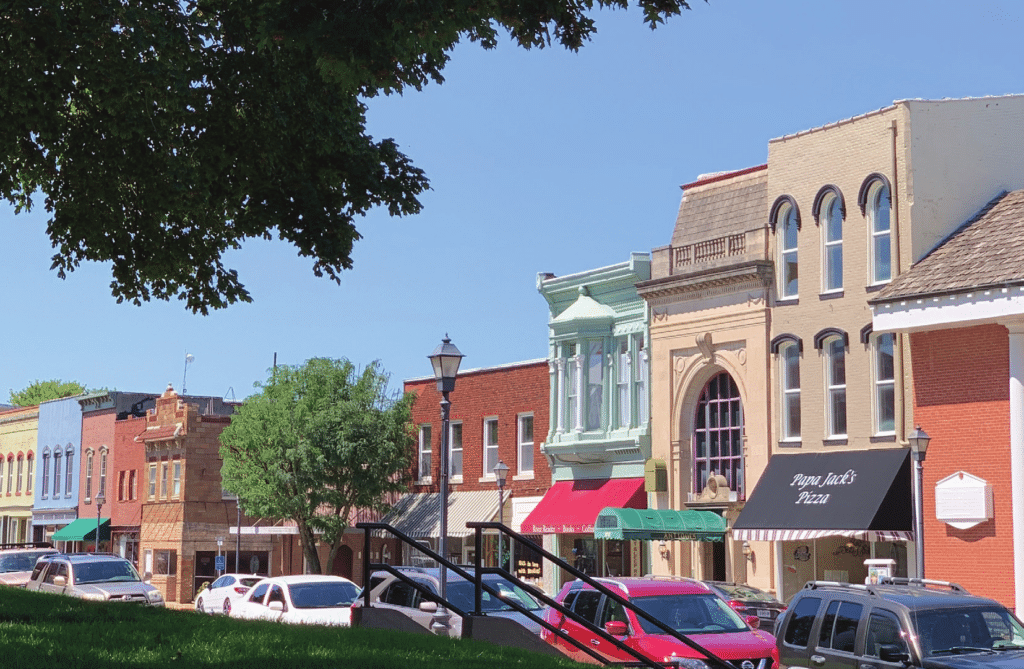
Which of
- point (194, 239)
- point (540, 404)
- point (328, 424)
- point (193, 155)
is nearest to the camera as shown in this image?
point (193, 155)

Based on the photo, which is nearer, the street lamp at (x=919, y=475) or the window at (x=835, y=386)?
the street lamp at (x=919, y=475)

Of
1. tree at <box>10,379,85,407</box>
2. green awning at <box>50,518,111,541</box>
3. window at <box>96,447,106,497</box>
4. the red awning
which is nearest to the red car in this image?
the red awning

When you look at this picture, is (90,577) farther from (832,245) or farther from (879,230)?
(879,230)

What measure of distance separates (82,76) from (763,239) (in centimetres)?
2459

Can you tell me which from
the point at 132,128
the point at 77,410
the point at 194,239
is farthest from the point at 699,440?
the point at 77,410

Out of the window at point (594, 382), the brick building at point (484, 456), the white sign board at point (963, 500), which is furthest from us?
the brick building at point (484, 456)

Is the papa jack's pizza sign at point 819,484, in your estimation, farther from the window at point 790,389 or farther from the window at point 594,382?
A: the window at point 594,382

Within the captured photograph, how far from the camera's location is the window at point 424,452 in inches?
2072

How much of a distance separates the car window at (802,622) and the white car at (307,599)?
404 inches

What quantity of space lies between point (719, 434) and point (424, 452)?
1629cm

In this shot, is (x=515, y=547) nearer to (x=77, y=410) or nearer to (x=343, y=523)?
(x=343, y=523)

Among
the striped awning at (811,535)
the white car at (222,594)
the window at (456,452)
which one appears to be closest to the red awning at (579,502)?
the striped awning at (811,535)

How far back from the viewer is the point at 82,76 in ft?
49.5

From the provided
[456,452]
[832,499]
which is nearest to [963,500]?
[832,499]
